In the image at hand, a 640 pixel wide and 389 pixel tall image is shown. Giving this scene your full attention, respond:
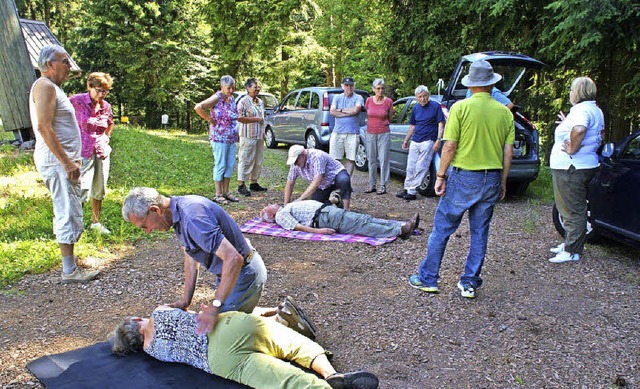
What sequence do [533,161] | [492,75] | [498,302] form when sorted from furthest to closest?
[533,161] < [498,302] < [492,75]

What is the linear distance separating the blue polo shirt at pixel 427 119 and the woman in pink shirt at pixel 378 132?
523 mm

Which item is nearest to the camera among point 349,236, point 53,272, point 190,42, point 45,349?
point 45,349

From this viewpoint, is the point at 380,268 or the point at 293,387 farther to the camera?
the point at 380,268

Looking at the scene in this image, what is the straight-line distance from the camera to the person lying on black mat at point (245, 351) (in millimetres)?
2842

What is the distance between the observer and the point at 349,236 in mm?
6281

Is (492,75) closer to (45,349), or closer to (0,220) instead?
(45,349)

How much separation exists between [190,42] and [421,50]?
45.5 feet

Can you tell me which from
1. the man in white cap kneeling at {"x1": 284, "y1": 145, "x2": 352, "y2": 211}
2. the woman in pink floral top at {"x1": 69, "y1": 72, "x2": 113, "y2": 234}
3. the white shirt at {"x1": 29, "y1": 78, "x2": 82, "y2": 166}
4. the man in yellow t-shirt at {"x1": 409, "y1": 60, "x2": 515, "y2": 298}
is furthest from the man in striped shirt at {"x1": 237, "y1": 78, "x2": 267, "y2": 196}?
the man in yellow t-shirt at {"x1": 409, "y1": 60, "x2": 515, "y2": 298}

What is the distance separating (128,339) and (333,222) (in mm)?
3391

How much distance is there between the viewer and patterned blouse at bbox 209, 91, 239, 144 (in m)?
7.64

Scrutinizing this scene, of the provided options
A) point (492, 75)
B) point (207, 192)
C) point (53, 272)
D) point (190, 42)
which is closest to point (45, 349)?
point (53, 272)

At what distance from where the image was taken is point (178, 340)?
3.17 m

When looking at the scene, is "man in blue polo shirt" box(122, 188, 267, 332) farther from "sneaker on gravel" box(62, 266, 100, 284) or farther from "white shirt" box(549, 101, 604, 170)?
"white shirt" box(549, 101, 604, 170)

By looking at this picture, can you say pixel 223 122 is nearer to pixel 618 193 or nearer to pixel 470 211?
pixel 470 211
